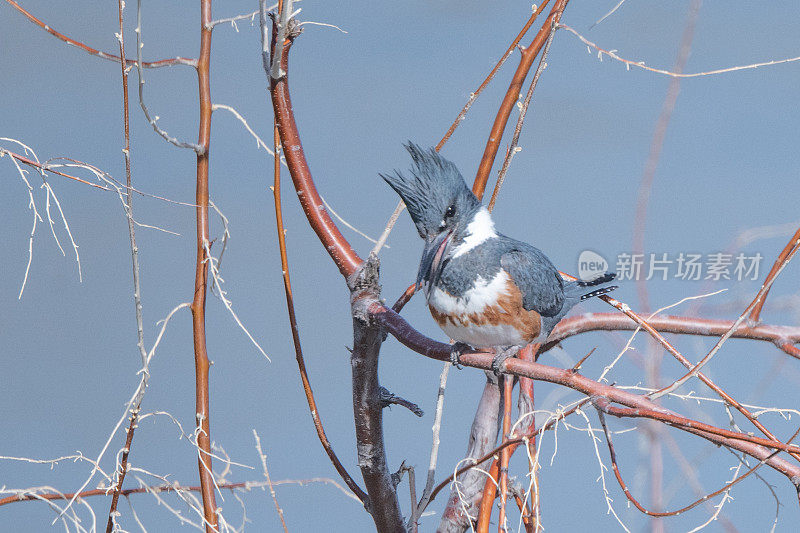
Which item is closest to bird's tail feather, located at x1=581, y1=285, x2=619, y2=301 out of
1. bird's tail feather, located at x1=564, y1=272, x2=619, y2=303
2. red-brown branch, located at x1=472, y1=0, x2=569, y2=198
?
bird's tail feather, located at x1=564, y1=272, x2=619, y2=303

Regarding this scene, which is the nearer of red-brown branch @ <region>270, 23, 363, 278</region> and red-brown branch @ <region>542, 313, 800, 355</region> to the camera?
red-brown branch @ <region>270, 23, 363, 278</region>

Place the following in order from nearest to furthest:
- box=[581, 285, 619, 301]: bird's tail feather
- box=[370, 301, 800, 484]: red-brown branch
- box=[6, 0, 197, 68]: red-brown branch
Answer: box=[370, 301, 800, 484]: red-brown branch, box=[6, 0, 197, 68]: red-brown branch, box=[581, 285, 619, 301]: bird's tail feather

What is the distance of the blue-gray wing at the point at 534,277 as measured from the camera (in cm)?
107

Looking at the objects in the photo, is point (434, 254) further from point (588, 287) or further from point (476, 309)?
point (588, 287)

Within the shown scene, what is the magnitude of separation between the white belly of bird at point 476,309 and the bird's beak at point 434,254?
37mm

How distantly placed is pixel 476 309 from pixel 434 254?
105 mm

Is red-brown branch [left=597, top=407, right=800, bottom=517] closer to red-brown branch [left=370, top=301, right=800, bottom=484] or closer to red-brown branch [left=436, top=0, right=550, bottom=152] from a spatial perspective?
red-brown branch [left=370, top=301, right=800, bottom=484]

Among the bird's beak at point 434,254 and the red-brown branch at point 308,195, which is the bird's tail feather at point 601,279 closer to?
the bird's beak at point 434,254

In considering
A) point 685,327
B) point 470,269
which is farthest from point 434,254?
point 685,327

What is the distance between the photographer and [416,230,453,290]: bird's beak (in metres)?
0.95

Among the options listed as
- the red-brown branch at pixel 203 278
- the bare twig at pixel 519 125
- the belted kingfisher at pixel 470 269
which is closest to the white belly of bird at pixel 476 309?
the belted kingfisher at pixel 470 269

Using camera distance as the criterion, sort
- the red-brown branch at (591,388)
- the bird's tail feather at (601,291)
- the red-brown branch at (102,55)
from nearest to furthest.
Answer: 1. the red-brown branch at (591,388)
2. the red-brown branch at (102,55)
3. the bird's tail feather at (601,291)

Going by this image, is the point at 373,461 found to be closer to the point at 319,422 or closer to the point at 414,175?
the point at 319,422

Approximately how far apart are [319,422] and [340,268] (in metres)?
0.20
